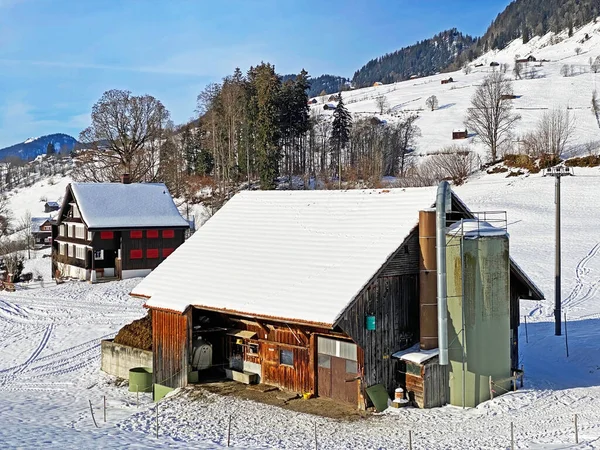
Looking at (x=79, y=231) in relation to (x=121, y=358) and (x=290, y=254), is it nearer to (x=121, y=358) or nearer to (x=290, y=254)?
(x=121, y=358)

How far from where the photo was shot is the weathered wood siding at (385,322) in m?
18.3

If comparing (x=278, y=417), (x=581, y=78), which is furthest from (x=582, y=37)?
(x=278, y=417)

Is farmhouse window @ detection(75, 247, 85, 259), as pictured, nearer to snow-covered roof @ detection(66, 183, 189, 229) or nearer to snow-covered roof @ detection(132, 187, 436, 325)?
snow-covered roof @ detection(66, 183, 189, 229)

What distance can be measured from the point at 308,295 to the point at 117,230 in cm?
3083

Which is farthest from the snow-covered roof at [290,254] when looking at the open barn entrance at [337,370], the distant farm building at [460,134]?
the distant farm building at [460,134]

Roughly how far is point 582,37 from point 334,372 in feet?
611

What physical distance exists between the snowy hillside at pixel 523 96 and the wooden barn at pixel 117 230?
182 ft

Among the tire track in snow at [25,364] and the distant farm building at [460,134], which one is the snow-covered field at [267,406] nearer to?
the tire track in snow at [25,364]

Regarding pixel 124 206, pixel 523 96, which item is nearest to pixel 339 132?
pixel 124 206

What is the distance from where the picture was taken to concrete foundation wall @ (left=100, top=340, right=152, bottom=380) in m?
24.7

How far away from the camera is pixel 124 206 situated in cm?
4819

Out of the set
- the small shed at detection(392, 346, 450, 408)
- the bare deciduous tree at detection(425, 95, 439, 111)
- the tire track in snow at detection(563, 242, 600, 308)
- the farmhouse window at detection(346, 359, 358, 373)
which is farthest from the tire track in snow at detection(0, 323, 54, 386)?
the bare deciduous tree at detection(425, 95, 439, 111)

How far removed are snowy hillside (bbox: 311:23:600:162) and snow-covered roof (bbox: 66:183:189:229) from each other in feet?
180

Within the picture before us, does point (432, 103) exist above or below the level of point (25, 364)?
above
